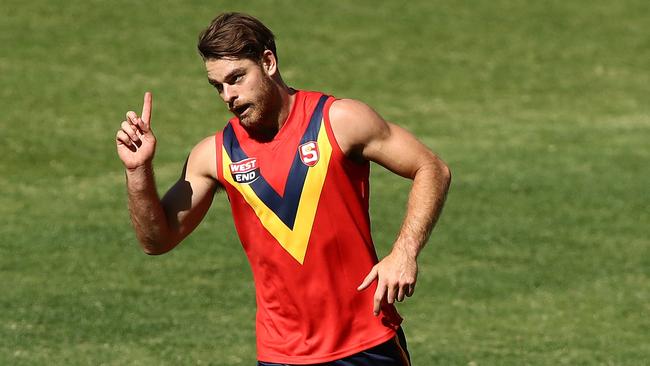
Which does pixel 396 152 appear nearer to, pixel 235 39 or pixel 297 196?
pixel 297 196

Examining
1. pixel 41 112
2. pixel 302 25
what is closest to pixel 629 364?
pixel 41 112

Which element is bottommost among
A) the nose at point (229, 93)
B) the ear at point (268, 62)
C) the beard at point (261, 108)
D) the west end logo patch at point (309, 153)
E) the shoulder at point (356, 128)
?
the west end logo patch at point (309, 153)

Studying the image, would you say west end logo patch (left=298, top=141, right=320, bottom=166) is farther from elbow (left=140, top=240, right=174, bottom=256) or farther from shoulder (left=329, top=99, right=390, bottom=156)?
elbow (left=140, top=240, right=174, bottom=256)

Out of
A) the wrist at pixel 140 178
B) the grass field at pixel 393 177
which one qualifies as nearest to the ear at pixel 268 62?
the wrist at pixel 140 178

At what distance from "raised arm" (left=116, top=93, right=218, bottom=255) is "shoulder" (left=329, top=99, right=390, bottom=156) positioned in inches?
26.6

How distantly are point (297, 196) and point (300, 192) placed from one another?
0.03 m

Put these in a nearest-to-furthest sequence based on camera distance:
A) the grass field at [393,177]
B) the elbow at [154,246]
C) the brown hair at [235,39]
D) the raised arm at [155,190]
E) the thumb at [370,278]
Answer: the thumb at [370,278]
the brown hair at [235,39]
the raised arm at [155,190]
the elbow at [154,246]
the grass field at [393,177]

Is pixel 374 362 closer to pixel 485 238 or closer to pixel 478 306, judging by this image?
pixel 478 306

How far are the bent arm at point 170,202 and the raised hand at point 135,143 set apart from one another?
5 centimetres

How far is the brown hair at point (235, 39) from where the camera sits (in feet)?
21.5

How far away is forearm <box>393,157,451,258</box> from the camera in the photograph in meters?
6.56

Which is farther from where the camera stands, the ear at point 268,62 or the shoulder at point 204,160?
the shoulder at point 204,160

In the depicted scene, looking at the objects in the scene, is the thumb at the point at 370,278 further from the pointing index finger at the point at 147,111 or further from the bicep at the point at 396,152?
the pointing index finger at the point at 147,111

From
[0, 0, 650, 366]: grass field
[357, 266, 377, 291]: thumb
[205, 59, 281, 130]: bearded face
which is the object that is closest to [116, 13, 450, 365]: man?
[205, 59, 281, 130]: bearded face
